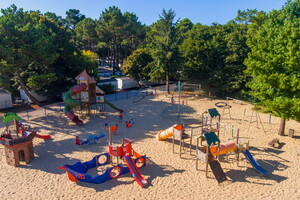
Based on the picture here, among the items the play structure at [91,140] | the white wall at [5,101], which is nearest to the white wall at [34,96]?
the white wall at [5,101]

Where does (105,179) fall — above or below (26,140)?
below

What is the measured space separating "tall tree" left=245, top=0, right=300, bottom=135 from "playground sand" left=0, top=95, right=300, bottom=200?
A: 3516 millimetres

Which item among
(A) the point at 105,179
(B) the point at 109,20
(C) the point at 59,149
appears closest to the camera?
(A) the point at 105,179

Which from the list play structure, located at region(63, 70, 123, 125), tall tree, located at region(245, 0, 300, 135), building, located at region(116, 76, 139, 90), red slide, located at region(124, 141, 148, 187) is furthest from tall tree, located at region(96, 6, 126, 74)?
red slide, located at region(124, 141, 148, 187)

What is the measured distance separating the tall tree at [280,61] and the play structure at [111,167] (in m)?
9.97

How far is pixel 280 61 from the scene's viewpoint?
1487 centimetres

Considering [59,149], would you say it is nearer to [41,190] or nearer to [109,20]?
[41,190]

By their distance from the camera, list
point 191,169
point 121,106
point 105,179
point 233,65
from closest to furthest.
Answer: point 105,179, point 191,169, point 121,106, point 233,65

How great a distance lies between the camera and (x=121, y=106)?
2781cm

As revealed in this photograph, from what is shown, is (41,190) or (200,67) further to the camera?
(200,67)

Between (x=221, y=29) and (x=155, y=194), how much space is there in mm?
33030

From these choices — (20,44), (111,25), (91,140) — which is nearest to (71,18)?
(111,25)

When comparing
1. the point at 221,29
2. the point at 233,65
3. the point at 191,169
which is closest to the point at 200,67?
the point at 233,65

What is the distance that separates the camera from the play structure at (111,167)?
11.9 meters
